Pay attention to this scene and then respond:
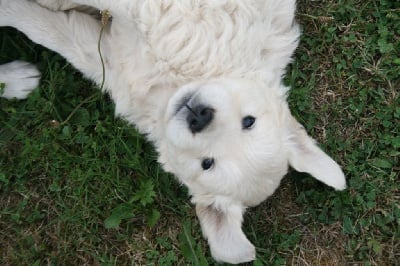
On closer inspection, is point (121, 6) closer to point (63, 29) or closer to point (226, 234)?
point (63, 29)

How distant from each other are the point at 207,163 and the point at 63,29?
155 cm

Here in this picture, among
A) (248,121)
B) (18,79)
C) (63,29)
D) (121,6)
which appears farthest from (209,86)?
(18,79)

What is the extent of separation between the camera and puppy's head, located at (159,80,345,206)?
9.86 ft

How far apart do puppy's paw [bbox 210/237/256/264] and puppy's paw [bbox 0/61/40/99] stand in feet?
6.64

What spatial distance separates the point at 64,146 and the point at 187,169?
4.69 ft

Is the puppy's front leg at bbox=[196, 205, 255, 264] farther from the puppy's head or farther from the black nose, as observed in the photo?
the black nose

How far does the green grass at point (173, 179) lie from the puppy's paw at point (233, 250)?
809 mm

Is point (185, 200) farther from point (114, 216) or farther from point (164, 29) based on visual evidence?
point (164, 29)

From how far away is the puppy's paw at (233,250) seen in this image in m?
3.34

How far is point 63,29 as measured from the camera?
12.3ft

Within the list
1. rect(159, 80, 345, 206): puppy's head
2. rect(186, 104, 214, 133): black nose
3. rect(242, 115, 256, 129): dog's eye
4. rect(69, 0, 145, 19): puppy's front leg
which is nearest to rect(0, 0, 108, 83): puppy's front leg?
rect(69, 0, 145, 19): puppy's front leg

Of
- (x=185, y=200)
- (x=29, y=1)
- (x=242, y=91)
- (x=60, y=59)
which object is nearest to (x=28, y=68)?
(x=60, y=59)

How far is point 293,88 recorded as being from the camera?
166 inches

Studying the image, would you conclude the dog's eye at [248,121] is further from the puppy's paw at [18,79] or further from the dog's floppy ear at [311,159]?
the puppy's paw at [18,79]
